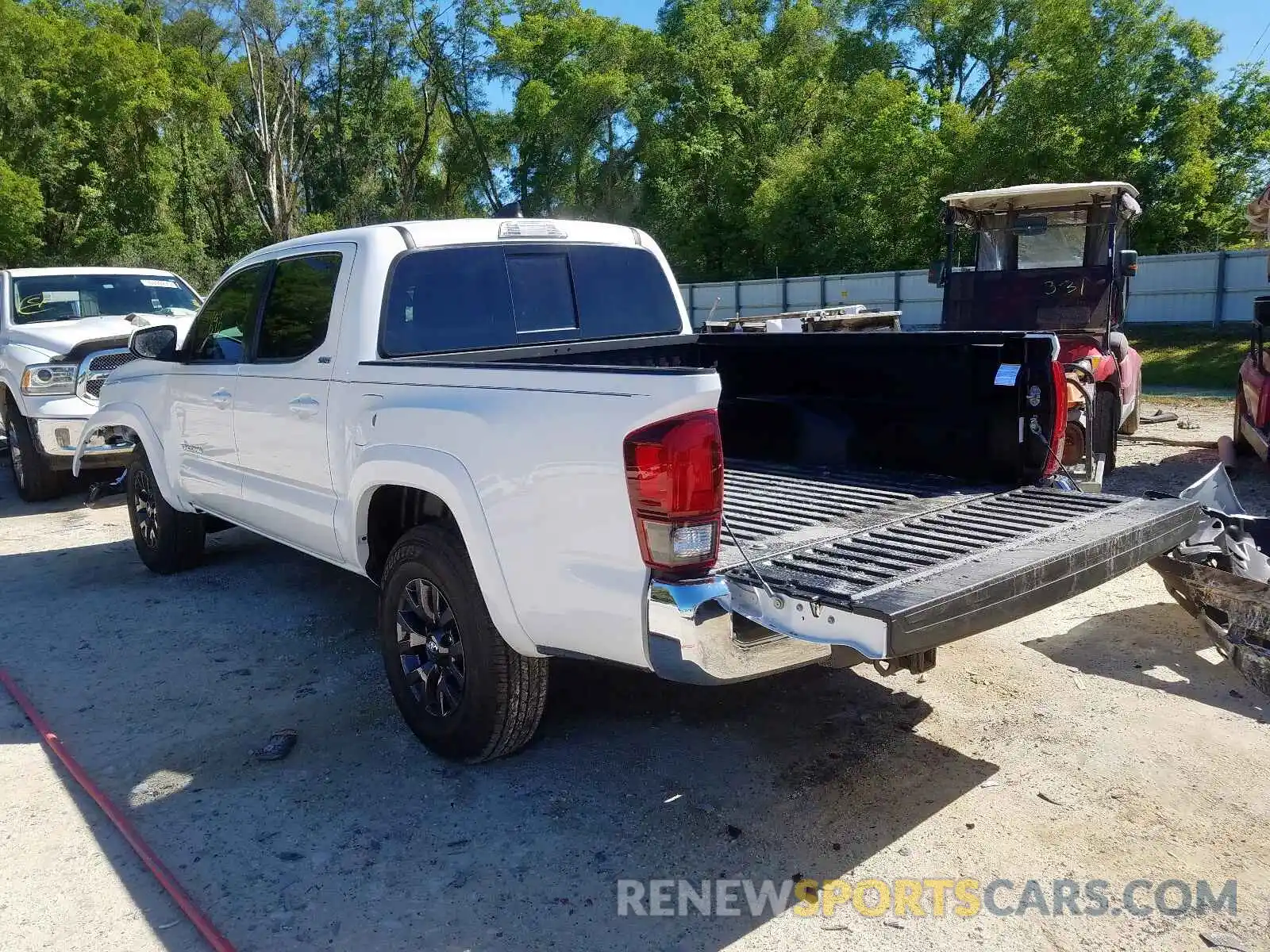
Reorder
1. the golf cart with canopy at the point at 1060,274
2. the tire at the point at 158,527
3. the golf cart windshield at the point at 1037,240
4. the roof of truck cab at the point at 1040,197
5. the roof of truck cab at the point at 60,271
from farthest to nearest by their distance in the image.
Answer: the golf cart windshield at the point at 1037,240
the roof of truck cab at the point at 60,271
the roof of truck cab at the point at 1040,197
the golf cart with canopy at the point at 1060,274
the tire at the point at 158,527

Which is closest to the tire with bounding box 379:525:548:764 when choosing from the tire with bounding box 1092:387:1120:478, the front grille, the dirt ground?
the dirt ground

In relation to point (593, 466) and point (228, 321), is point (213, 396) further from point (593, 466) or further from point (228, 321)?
point (593, 466)

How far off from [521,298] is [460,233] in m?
0.42

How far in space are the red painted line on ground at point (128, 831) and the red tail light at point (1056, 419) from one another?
344cm

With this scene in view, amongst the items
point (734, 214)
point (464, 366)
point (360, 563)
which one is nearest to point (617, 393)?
point (464, 366)

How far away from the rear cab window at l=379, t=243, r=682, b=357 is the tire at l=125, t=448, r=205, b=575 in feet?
9.58

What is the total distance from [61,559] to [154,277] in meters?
4.36

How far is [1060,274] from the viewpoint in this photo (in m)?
10.2

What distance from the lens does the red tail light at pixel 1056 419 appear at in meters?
4.02

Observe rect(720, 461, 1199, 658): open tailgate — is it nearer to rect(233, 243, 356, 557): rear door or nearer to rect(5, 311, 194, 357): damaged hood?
rect(233, 243, 356, 557): rear door

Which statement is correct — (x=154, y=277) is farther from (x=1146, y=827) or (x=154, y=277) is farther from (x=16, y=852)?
(x=1146, y=827)

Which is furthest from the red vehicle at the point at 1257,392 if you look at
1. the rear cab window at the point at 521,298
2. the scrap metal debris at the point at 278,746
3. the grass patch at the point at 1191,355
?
the grass patch at the point at 1191,355

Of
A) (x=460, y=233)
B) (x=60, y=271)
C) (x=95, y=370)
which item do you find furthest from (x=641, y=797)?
(x=60, y=271)

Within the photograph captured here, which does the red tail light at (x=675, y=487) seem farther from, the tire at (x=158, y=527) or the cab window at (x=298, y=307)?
Answer: the tire at (x=158, y=527)
